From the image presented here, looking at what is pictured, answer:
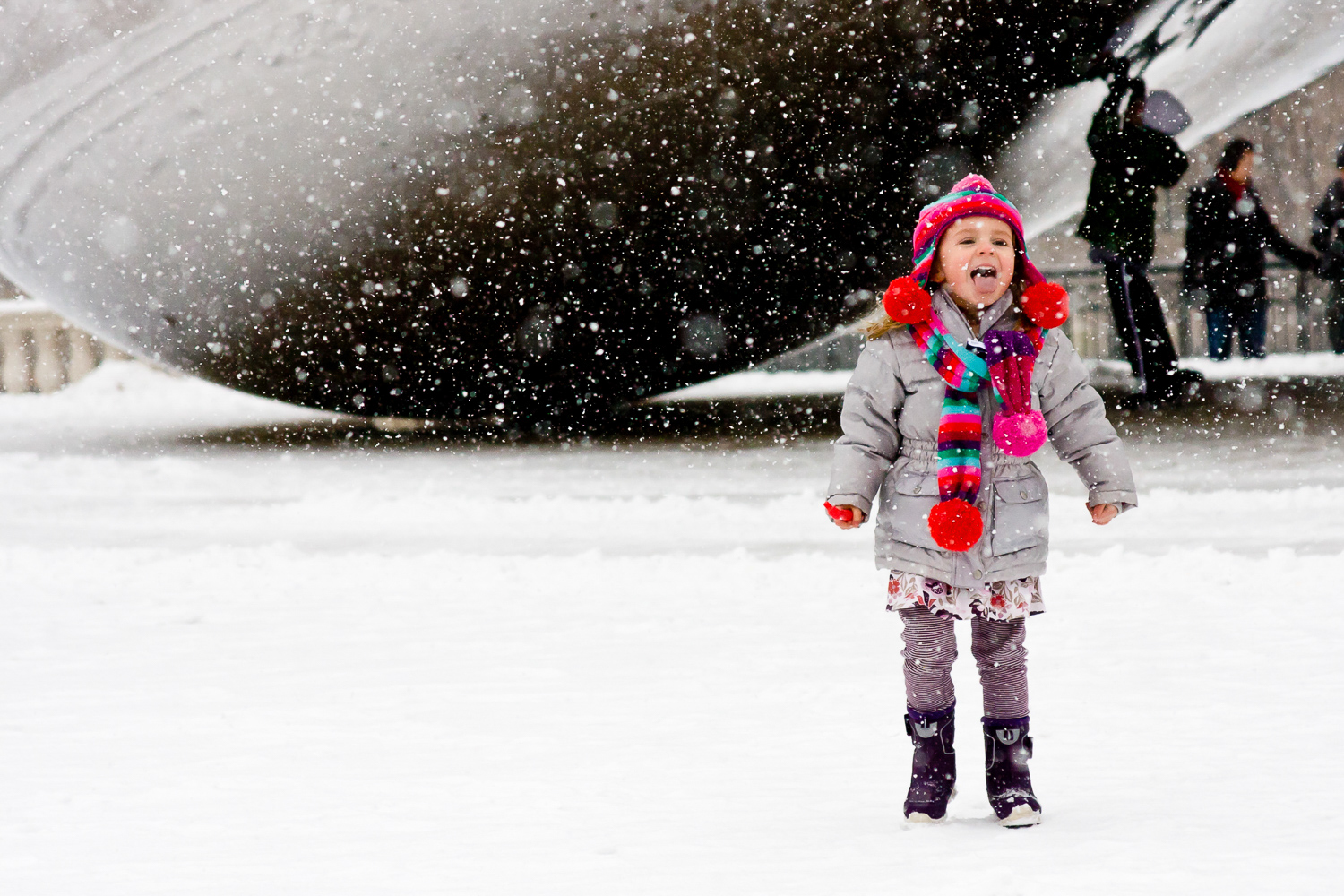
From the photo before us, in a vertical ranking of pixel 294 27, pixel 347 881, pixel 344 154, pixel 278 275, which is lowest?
pixel 347 881

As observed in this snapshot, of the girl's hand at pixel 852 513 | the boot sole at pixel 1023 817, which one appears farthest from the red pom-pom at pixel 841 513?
the boot sole at pixel 1023 817

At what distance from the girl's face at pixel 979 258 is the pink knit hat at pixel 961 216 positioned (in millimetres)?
13

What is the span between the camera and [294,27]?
558 cm

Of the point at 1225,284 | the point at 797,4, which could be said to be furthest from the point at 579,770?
the point at 1225,284

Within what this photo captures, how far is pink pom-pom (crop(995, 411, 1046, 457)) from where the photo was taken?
2326 millimetres

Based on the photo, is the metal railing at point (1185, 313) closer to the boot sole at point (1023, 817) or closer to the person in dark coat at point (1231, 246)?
the person in dark coat at point (1231, 246)

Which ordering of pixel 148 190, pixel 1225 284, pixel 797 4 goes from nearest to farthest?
pixel 797 4
pixel 148 190
pixel 1225 284

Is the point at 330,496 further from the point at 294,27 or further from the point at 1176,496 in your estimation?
the point at 1176,496

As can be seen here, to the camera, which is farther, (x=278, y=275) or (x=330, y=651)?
(x=278, y=275)

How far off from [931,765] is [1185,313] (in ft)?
33.2

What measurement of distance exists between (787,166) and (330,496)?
2.02 meters

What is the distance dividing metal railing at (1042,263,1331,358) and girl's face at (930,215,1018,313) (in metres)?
9.49

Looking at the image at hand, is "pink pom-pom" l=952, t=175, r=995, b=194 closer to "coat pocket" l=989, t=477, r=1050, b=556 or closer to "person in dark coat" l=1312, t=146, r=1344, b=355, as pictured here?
"coat pocket" l=989, t=477, r=1050, b=556

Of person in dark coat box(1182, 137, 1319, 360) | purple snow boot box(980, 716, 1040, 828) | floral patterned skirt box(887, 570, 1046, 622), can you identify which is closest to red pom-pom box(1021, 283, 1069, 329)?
floral patterned skirt box(887, 570, 1046, 622)
